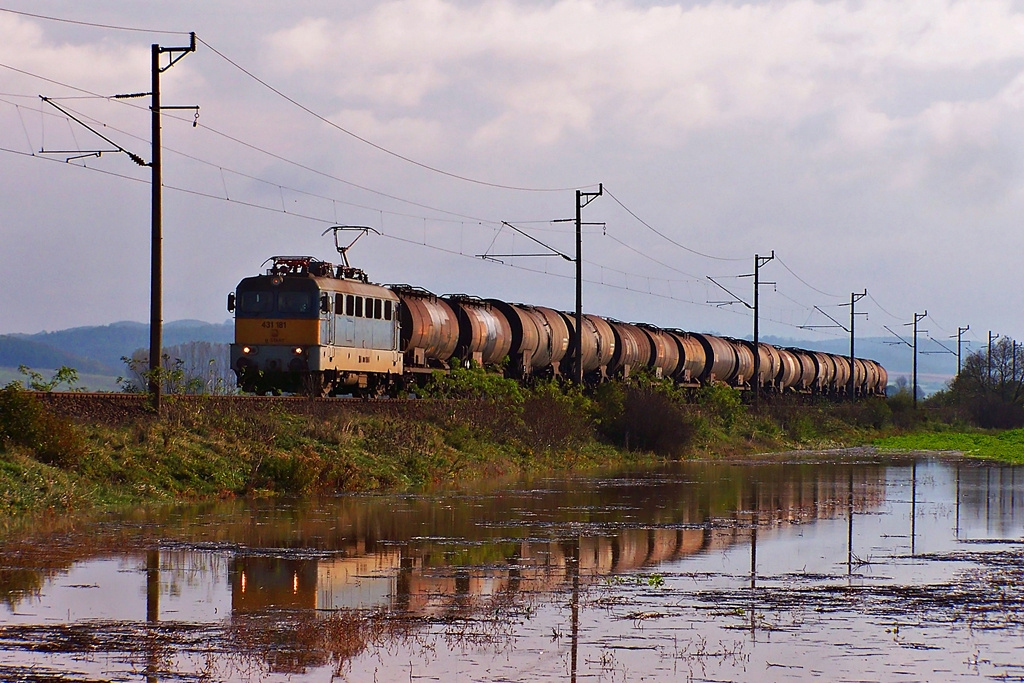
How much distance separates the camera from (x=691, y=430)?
4756cm

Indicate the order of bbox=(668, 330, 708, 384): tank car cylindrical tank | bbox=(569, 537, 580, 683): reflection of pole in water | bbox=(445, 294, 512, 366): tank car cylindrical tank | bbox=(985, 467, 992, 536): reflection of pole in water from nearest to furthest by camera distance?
1. bbox=(569, 537, 580, 683): reflection of pole in water
2. bbox=(985, 467, 992, 536): reflection of pole in water
3. bbox=(445, 294, 512, 366): tank car cylindrical tank
4. bbox=(668, 330, 708, 384): tank car cylindrical tank

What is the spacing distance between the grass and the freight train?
13467 millimetres

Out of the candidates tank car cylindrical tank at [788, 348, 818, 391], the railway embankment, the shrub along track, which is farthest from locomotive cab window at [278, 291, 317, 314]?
tank car cylindrical tank at [788, 348, 818, 391]

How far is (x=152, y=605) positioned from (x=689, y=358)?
51.2 meters

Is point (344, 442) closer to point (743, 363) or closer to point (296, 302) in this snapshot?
point (296, 302)

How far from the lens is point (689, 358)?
62875 mm

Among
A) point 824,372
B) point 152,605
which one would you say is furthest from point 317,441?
point 824,372

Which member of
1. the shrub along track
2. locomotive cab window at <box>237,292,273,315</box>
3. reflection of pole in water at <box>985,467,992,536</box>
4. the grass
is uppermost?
locomotive cab window at <box>237,292,273,315</box>

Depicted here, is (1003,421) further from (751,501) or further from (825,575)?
(825,575)

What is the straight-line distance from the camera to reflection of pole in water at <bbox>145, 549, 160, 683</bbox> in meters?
10.3

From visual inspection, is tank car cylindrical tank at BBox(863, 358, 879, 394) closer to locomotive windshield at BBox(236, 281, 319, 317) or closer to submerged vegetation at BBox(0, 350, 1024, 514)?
submerged vegetation at BBox(0, 350, 1024, 514)

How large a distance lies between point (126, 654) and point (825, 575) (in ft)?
28.6

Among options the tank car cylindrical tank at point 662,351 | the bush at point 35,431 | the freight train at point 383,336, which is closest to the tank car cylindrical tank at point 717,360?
the tank car cylindrical tank at point 662,351

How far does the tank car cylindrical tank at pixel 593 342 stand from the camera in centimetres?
5081
